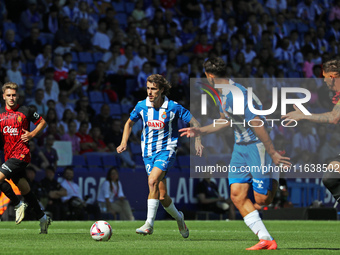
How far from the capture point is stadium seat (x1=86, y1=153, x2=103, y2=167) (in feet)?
60.1

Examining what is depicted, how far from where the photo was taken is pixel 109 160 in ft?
61.1

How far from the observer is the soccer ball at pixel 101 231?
9.96m

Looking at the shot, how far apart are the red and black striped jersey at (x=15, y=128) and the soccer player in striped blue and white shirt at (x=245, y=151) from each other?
336 centimetres

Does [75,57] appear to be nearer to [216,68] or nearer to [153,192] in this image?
[153,192]

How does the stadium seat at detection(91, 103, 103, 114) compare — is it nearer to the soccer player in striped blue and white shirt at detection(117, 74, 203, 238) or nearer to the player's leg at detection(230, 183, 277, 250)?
the soccer player in striped blue and white shirt at detection(117, 74, 203, 238)

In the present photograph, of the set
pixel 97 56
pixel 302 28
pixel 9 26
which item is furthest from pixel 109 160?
pixel 302 28

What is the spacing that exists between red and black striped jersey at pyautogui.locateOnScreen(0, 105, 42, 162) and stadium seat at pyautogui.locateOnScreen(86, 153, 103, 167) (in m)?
6.90

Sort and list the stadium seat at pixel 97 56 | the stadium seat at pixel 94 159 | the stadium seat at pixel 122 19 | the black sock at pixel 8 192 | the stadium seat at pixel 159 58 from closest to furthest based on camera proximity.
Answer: the black sock at pixel 8 192 < the stadium seat at pixel 94 159 < the stadium seat at pixel 97 56 < the stadium seat at pixel 159 58 < the stadium seat at pixel 122 19

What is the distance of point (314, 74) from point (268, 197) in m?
16.2

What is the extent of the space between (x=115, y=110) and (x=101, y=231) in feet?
35.1

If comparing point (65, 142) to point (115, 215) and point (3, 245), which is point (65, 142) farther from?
point (3, 245)

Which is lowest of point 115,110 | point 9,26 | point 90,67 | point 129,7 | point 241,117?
point 115,110

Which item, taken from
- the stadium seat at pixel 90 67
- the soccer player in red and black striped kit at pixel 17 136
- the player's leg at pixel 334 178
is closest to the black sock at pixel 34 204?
the soccer player in red and black striped kit at pixel 17 136

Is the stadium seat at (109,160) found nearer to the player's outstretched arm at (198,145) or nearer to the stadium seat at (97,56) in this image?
the stadium seat at (97,56)
